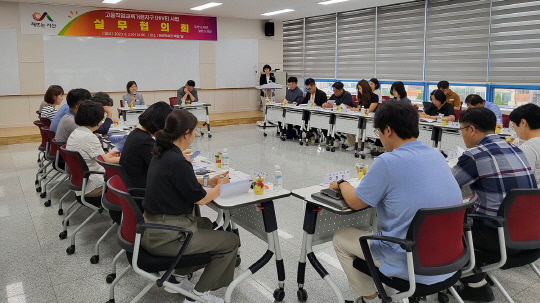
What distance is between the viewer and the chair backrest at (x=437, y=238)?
186cm

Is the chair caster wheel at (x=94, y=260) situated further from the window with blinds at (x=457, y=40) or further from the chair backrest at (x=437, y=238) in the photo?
the window with blinds at (x=457, y=40)

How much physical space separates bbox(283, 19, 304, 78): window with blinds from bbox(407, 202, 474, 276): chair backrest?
1108 cm

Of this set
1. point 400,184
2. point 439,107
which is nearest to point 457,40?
point 439,107

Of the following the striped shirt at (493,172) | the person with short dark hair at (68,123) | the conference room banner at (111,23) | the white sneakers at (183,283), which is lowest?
the white sneakers at (183,283)

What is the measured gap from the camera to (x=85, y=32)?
10.1 meters

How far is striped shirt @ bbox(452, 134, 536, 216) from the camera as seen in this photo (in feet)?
8.03

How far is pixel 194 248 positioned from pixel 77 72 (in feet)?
30.2

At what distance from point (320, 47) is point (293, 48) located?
4.34ft

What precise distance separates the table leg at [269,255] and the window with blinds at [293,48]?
412 inches

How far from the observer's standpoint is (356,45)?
10.8 meters

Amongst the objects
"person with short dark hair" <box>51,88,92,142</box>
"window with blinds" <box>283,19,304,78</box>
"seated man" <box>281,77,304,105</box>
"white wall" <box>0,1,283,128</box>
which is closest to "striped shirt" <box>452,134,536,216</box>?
"person with short dark hair" <box>51,88,92,142</box>

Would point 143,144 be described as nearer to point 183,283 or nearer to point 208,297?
point 183,283

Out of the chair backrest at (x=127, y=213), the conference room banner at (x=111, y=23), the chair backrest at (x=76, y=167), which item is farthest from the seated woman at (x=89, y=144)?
the conference room banner at (x=111, y=23)

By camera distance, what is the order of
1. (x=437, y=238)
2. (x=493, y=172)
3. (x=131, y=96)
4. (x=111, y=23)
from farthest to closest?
(x=111, y=23), (x=131, y=96), (x=493, y=172), (x=437, y=238)
